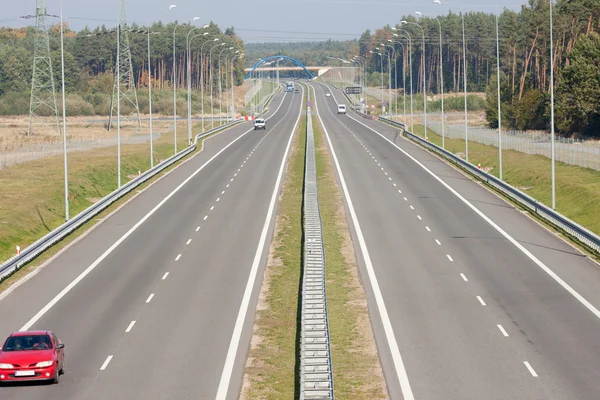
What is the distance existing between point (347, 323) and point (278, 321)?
234 cm

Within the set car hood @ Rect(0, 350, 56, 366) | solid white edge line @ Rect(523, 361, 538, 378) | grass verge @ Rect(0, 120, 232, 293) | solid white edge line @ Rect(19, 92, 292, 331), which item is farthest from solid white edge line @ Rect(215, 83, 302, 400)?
grass verge @ Rect(0, 120, 232, 293)

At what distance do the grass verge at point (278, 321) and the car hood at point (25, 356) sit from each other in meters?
5.08

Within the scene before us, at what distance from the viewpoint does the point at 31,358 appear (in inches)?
969

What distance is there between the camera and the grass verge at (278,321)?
84.0ft

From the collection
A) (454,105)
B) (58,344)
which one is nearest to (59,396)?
(58,344)

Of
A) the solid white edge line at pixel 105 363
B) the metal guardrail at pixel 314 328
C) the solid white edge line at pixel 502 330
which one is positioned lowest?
the solid white edge line at pixel 105 363

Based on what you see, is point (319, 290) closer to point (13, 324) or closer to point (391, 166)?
point (13, 324)

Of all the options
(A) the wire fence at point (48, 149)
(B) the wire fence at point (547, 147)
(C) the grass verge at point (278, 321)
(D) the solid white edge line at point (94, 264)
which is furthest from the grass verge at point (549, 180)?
(A) the wire fence at point (48, 149)

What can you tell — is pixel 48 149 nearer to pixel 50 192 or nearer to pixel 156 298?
pixel 50 192

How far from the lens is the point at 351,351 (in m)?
28.6

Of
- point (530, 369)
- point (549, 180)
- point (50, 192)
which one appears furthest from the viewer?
point (549, 180)

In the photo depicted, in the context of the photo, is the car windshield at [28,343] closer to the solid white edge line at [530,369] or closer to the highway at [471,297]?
the highway at [471,297]

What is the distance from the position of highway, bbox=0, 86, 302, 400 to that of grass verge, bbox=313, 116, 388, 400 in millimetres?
2830

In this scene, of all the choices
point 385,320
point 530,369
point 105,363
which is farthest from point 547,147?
point 105,363
